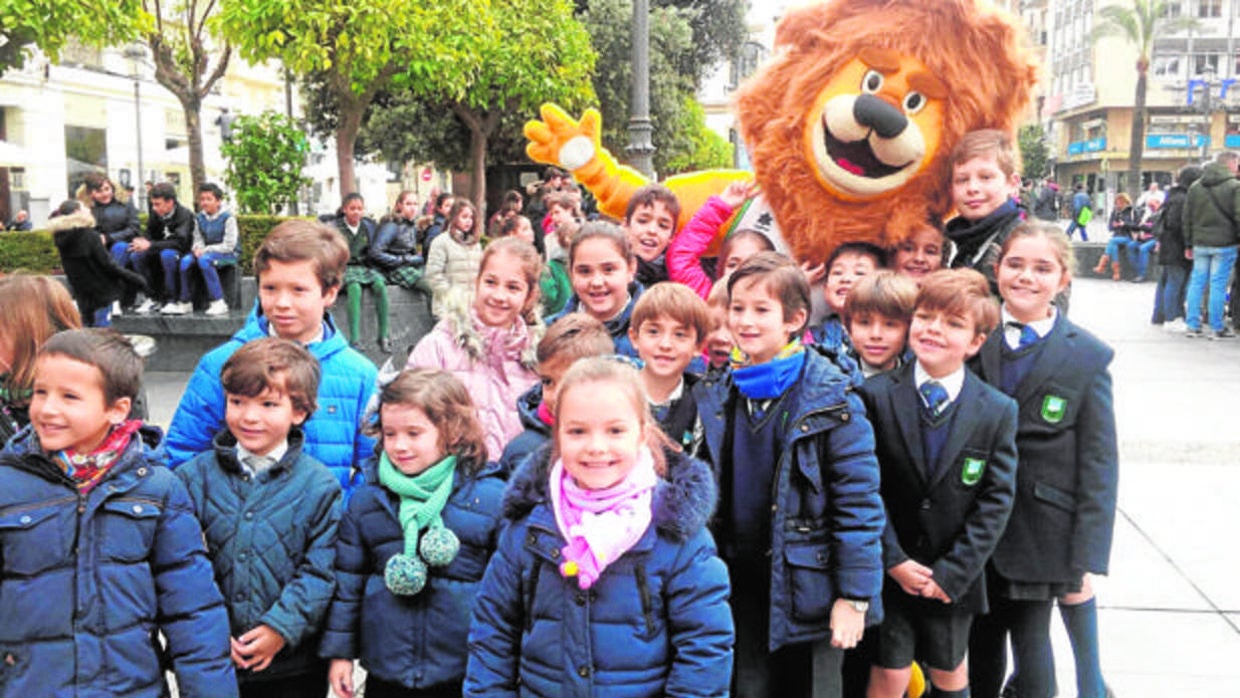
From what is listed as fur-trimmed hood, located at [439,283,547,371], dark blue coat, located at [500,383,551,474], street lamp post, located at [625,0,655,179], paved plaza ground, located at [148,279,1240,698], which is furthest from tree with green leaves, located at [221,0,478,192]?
dark blue coat, located at [500,383,551,474]

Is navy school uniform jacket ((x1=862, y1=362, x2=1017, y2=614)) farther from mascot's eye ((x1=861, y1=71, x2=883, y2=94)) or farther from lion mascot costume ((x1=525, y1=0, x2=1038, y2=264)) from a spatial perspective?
mascot's eye ((x1=861, y1=71, x2=883, y2=94))

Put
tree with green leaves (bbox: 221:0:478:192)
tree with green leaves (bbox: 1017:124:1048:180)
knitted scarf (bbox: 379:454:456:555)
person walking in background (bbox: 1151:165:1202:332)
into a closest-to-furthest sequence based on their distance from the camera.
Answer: knitted scarf (bbox: 379:454:456:555)
tree with green leaves (bbox: 221:0:478:192)
person walking in background (bbox: 1151:165:1202:332)
tree with green leaves (bbox: 1017:124:1048:180)

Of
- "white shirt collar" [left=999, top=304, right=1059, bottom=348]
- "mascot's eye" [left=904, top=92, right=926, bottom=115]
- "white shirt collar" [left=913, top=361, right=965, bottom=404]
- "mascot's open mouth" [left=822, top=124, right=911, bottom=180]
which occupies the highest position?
"mascot's eye" [left=904, top=92, right=926, bottom=115]

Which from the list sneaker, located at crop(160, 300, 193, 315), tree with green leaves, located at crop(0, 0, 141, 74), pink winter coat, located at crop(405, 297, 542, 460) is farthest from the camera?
tree with green leaves, located at crop(0, 0, 141, 74)

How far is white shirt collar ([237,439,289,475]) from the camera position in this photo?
255cm

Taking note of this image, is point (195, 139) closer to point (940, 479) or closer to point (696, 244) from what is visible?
point (696, 244)

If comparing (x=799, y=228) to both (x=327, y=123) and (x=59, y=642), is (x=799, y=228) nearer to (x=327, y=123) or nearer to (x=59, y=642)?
(x=59, y=642)

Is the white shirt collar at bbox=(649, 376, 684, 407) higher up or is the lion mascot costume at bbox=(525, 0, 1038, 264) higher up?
the lion mascot costume at bbox=(525, 0, 1038, 264)

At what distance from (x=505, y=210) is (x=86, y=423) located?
345 inches

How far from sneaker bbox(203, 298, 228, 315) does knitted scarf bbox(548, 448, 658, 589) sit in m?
7.85

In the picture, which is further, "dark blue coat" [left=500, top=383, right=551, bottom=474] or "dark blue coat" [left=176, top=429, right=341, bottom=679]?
"dark blue coat" [left=500, top=383, right=551, bottom=474]

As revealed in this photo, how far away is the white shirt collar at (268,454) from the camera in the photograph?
8.37ft

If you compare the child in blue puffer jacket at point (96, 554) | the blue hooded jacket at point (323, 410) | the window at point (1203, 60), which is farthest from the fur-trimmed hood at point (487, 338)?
the window at point (1203, 60)

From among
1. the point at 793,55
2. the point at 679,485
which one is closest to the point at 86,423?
the point at 679,485
